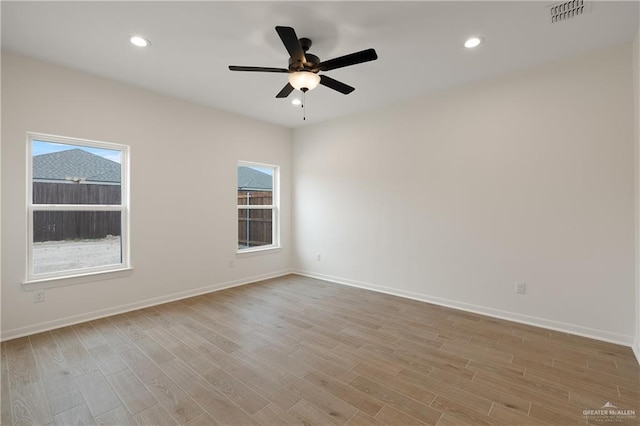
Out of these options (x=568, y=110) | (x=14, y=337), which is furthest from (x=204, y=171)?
(x=568, y=110)

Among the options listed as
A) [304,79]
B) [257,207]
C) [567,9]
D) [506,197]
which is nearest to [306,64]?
[304,79]

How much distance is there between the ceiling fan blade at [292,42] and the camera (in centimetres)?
205

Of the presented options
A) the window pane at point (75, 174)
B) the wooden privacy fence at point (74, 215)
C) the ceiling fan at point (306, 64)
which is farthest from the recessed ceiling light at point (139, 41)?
the wooden privacy fence at point (74, 215)

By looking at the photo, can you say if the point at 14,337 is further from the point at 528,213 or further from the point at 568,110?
the point at 568,110

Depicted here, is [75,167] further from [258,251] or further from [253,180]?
[258,251]

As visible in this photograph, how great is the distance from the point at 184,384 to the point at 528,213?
3709 mm

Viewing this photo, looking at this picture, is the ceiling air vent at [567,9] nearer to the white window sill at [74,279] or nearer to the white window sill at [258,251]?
the white window sill at [258,251]

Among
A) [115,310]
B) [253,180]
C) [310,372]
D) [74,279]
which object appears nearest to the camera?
[310,372]

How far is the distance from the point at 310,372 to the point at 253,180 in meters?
3.65

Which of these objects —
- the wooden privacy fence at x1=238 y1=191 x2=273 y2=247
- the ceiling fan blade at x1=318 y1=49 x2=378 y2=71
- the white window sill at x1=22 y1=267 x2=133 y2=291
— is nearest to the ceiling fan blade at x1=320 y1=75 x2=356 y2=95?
the ceiling fan blade at x1=318 y1=49 x2=378 y2=71

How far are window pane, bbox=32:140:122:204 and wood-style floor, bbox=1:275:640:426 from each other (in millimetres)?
1431

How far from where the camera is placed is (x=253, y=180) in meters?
5.27

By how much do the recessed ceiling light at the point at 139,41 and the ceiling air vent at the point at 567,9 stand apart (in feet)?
11.1

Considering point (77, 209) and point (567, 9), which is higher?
point (567, 9)
